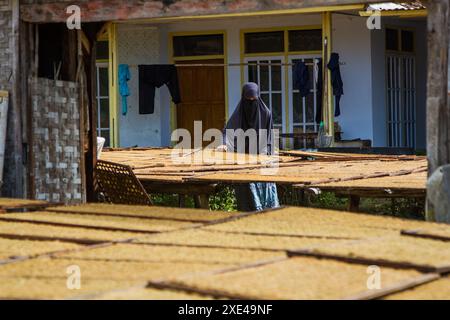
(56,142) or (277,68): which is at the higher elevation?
(277,68)

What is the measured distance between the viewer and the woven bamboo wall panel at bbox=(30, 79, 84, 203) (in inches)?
340

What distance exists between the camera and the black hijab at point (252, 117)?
11242mm

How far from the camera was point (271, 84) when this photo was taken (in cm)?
1831

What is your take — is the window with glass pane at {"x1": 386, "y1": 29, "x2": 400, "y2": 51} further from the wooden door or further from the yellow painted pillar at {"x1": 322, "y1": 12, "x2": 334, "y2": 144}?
the wooden door

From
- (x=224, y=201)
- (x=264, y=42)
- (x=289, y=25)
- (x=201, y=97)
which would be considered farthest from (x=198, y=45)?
(x=224, y=201)

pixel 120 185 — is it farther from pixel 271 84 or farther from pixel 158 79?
pixel 271 84

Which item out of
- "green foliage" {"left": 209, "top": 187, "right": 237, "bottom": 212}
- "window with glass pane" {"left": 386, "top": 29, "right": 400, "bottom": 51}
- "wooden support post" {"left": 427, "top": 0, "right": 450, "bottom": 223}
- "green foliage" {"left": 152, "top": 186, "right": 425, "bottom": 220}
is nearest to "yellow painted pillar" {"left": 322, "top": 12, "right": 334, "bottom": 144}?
"window with glass pane" {"left": 386, "top": 29, "right": 400, "bottom": 51}

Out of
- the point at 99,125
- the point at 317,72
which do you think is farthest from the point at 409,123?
the point at 99,125

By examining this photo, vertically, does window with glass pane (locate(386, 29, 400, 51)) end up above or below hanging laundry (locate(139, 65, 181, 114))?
above

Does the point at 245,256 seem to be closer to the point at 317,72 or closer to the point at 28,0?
the point at 28,0

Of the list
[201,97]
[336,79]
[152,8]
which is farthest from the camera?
[201,97]

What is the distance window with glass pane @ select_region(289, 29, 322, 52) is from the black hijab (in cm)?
675

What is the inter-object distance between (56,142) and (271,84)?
9.70m
